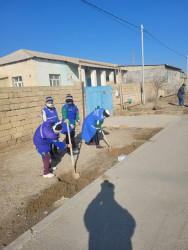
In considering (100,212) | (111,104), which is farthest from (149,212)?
(111,104)

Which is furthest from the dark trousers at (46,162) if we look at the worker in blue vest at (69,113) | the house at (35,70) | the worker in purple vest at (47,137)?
the house at (35,70)

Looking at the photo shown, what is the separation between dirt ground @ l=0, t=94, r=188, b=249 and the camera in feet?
10.00

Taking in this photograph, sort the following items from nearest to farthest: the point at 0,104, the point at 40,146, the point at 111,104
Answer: the point at 40,146 → the point at 0,104 → the point at 111,104

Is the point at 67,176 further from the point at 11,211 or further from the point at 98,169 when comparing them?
the point at 11,211

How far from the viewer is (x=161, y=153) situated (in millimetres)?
5188

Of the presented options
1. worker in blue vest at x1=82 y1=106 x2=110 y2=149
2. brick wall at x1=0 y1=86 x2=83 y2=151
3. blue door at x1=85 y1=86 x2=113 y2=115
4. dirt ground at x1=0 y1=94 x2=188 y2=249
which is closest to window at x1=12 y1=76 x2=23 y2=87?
blue door at x1=85 y1=86 x2=113 y2=115

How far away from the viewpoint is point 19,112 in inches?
298

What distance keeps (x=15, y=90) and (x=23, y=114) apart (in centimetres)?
94

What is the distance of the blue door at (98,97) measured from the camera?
452 inches

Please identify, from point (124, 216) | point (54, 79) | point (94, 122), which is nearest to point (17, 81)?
point (54, 79)

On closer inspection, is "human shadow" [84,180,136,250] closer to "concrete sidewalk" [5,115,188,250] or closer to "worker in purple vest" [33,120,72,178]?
"concrete sidewalk" [5,115,188,250]

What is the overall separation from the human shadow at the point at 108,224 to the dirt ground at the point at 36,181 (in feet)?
2.26

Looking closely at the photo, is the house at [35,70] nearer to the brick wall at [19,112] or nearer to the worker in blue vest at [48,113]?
the brick wall at [19,112]

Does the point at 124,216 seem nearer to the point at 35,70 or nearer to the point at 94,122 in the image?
the point at 94,122
